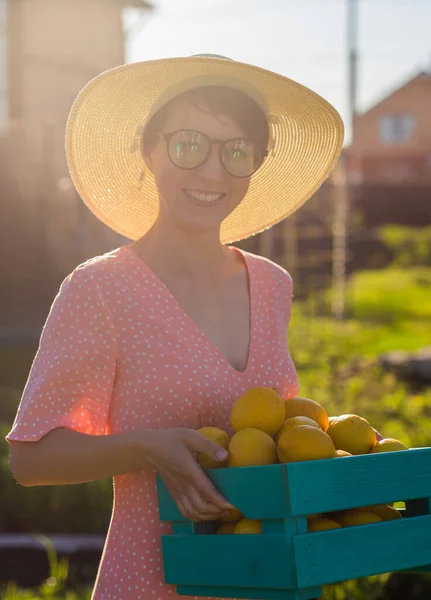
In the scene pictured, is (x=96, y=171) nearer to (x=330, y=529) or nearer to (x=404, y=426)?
(x=330, y=529)

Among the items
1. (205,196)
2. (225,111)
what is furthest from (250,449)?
(225,111)

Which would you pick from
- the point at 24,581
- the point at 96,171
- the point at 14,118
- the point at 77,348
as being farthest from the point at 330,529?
the point at 14,118

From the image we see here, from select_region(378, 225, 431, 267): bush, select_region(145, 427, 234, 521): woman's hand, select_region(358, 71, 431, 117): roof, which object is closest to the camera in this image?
select_region(145, 427, 234, 521): woman's hand

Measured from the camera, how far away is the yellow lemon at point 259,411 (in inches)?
84.9

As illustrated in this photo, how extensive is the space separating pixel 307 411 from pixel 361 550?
0.38 metres

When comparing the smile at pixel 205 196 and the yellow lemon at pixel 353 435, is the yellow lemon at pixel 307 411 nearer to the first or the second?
the yellow lemon at pixel 353 435

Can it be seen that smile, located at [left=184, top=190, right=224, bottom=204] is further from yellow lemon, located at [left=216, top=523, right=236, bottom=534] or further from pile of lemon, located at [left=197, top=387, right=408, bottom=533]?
yellow lemon, located at [left=216, top=523, right=236, bottom=534]

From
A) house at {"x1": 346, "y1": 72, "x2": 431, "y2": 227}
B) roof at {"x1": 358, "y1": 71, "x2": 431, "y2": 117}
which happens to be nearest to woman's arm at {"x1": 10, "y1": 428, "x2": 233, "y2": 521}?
house at {"x1": 346, "y1": 72, "x2": 431, "y2": 227}

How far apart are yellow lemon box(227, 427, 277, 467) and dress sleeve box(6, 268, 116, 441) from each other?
1.13 ft

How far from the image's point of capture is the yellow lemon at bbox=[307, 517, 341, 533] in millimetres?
1975

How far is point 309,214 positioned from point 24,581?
9.08m

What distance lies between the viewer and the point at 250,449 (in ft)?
6.75

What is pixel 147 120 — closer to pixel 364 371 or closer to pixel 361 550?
pixel 361 550

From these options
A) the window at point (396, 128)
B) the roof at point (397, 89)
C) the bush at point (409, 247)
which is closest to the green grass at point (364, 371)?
the bush at point (409, 247)
